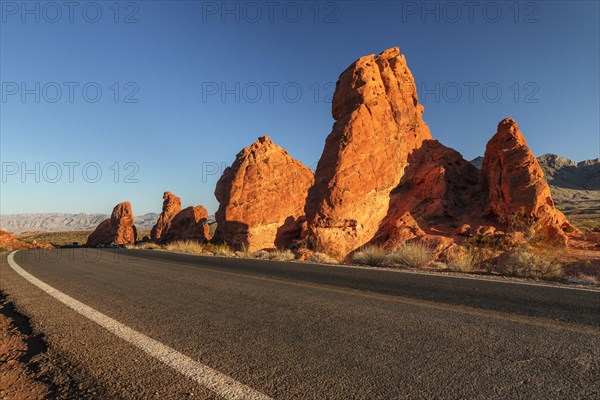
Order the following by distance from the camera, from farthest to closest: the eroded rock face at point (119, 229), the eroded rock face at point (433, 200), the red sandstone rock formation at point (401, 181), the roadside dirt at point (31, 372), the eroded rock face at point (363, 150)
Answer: the eroded rock face at point (119, 229) < the eroded rock face at point (363, 150) < the eroded rock face at point (433, 200) < the red sandstone rock formation at point (401, 181) < the roadside dirt at point (31, 372)

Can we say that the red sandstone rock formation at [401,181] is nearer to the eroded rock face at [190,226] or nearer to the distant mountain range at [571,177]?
the eroded rock face at [190,226]

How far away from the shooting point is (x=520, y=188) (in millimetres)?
15719

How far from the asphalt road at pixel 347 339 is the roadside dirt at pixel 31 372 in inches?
4.2

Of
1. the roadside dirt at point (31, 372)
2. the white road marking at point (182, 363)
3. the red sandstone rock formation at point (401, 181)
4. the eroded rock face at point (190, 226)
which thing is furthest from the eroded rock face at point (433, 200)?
the eroded rock face at point (190, 226)

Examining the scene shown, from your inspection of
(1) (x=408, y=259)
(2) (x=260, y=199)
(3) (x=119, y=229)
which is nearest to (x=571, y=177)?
(2) (x=260, y=199)

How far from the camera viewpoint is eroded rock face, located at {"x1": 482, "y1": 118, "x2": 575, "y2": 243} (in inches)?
597

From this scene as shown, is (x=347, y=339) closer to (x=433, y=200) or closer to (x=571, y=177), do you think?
(x=433, y=200)

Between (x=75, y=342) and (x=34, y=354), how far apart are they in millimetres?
329

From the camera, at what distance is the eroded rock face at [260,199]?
28.1 meters

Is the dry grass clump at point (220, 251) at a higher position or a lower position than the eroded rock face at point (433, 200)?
lower

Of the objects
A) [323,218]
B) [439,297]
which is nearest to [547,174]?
[323,218]

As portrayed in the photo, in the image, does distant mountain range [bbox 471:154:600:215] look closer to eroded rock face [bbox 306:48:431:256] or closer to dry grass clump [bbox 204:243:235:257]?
eroded rock face [bbox 306:48:431:256]

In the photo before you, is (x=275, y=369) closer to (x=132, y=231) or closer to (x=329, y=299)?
(x=329, y=299)

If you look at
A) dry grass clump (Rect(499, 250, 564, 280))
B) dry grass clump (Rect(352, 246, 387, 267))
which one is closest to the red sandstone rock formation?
dry grass clump (Rect(352, 246, 387, 267))
